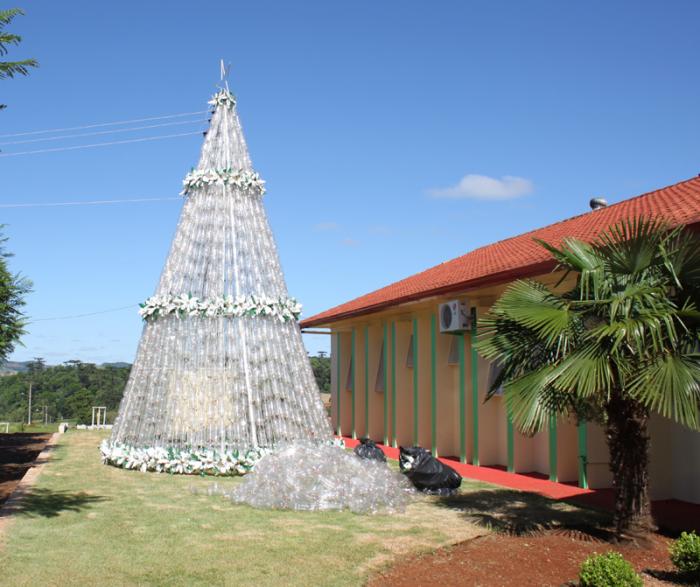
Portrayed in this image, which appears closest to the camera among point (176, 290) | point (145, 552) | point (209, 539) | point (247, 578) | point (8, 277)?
point (247, 578)

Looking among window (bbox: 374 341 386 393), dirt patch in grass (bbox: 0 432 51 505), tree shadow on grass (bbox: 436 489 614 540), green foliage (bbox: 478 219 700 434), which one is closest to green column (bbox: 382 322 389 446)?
window (bbox: 374 341 386 393)

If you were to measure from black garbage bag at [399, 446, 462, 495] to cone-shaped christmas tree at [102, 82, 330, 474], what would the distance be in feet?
7.00

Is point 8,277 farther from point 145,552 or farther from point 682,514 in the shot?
point 682,514

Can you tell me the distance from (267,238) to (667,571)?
824cm

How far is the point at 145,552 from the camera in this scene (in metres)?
6.38

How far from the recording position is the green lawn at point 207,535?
227 inches

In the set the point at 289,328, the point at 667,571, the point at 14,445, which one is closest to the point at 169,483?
the point at 289,328

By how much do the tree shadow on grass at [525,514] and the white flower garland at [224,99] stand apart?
7.97m

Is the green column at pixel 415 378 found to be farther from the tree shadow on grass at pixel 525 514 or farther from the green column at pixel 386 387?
the tree shadow on grass at pixel 525 514

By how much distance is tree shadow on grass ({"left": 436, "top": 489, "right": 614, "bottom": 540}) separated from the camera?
291 inches

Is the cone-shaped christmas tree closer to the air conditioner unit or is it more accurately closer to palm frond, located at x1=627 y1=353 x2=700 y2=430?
the air conditioner unit

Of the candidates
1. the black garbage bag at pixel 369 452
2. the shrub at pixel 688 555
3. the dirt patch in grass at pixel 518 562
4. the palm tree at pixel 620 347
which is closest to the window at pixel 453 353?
the black garbage bag at pixel 369 452

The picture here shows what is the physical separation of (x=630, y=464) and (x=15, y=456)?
13.0 m

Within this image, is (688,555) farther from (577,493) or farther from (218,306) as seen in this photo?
(218,306)
